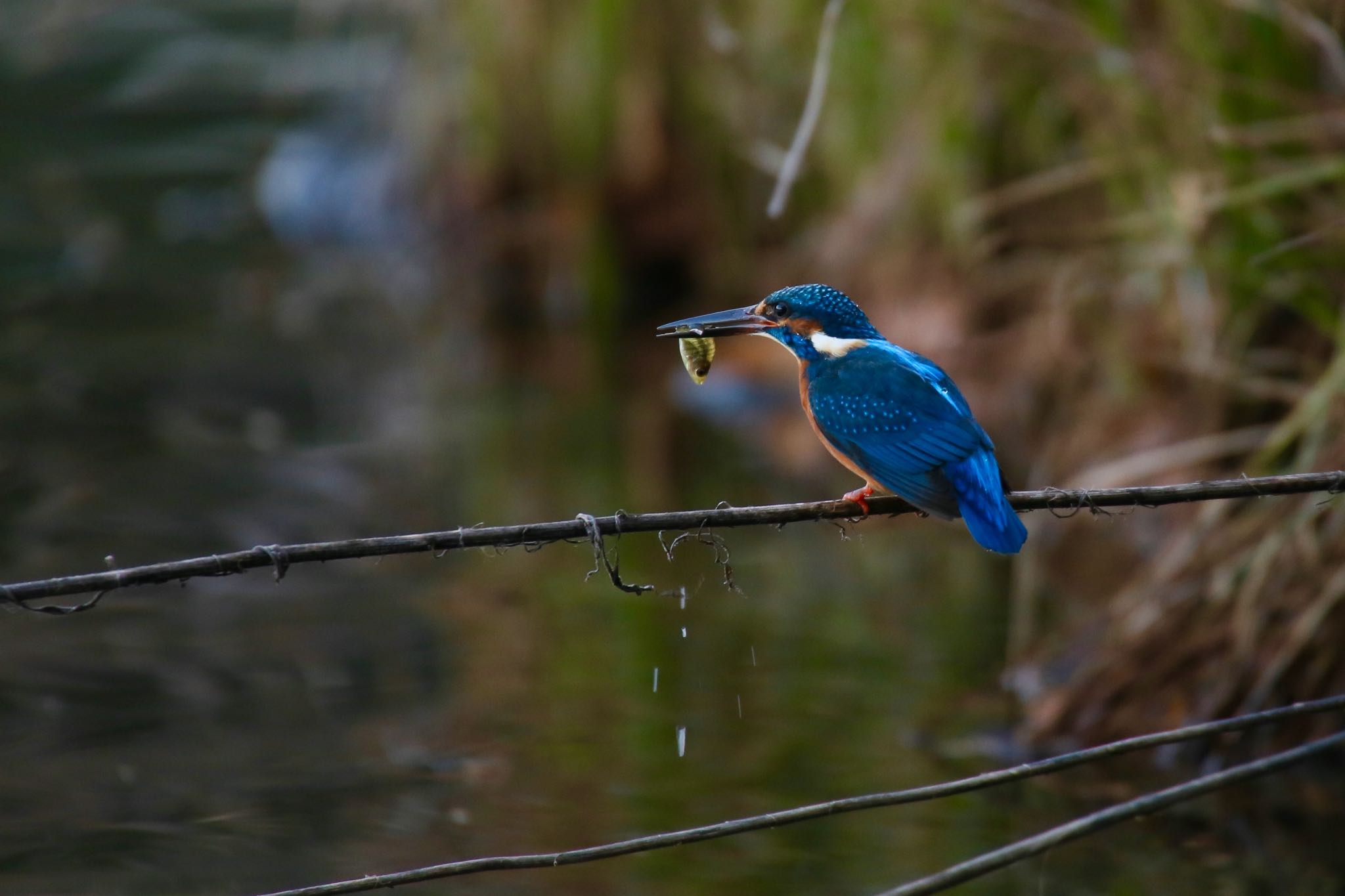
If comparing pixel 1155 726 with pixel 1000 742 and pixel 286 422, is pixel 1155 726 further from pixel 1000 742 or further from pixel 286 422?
pixel 286 422

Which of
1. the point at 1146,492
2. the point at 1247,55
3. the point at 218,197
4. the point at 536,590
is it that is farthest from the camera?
the point at 218,197

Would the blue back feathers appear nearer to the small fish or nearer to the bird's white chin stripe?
the bird's white chin stripe

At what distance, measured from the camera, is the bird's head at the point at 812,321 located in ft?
10.00

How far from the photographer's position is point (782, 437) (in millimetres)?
7984

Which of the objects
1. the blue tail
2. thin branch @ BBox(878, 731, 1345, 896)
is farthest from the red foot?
thin branch @ BBox(878, 731, 1345, 896)

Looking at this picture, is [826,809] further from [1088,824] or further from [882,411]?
[882,411]

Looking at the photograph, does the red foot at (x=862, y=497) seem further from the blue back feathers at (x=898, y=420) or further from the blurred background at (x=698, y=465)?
the blurred background at (x=698, y=465)

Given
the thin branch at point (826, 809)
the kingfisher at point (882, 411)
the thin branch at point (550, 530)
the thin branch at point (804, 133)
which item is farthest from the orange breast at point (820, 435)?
the thin branch at point (826, 809)

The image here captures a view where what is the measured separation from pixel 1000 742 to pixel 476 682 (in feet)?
5.07

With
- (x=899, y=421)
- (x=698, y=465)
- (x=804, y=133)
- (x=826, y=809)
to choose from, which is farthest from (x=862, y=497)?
(x=698, y=465)

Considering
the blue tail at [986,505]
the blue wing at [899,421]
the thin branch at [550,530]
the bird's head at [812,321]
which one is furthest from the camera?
the bird's head at [812,321]

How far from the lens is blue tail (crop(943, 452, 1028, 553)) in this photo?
260 centimetres

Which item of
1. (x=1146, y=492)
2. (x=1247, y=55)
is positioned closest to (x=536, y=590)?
(x=1247, y=55)

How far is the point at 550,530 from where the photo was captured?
6.79 ft
